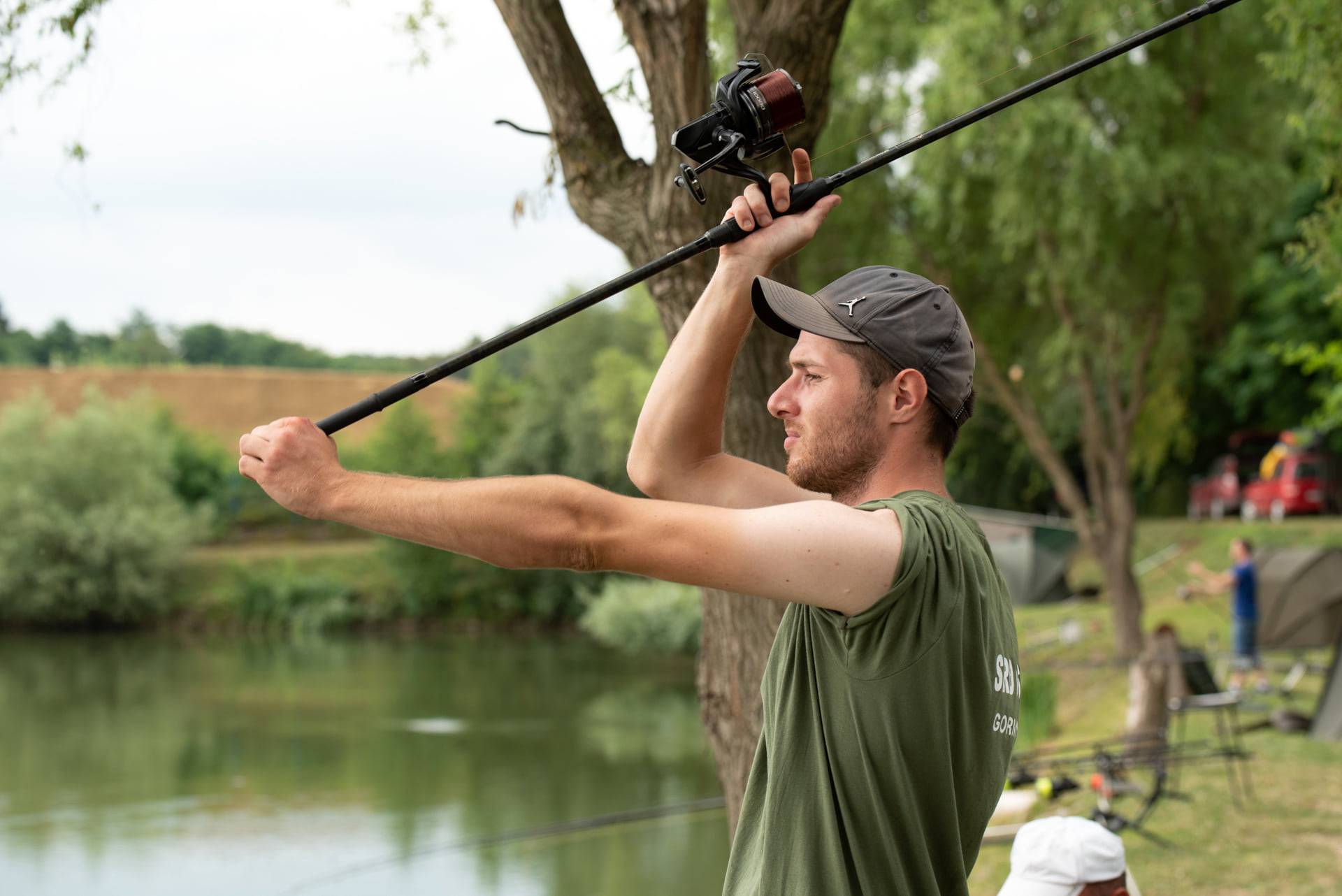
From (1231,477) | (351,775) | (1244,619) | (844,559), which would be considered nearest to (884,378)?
(844,559)

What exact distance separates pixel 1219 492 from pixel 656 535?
27072mm

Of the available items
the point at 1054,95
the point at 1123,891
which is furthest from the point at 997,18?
the point at 1123,891

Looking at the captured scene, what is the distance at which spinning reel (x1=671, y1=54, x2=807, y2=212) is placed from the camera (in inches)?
84.0

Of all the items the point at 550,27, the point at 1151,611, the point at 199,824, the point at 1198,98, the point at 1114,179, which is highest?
the point at 1198,98

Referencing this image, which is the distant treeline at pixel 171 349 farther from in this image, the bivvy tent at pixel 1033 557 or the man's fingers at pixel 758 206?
the man's fingers at pixel 758 206

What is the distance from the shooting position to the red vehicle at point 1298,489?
2409 centimetres

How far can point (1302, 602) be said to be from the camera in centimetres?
1433

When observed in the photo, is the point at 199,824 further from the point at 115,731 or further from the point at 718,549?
the point at 718,549

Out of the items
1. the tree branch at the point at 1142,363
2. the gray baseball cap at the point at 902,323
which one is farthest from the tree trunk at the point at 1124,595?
the gray baseball cap at the point at 902,323

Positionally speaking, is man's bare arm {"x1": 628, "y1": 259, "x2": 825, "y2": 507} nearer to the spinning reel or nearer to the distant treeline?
the spinning reel

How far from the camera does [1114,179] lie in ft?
35.5

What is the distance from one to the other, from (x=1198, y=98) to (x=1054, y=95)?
65.1 inches

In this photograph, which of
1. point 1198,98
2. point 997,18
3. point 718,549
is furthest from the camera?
point 1198,98

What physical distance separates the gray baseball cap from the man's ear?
0.01 m
